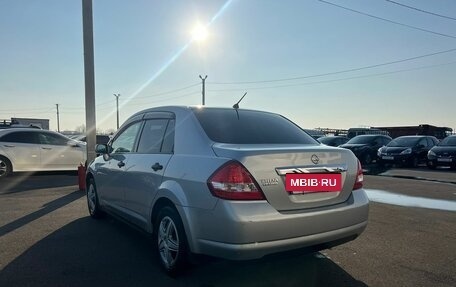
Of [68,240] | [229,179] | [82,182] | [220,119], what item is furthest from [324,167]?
[82,182]

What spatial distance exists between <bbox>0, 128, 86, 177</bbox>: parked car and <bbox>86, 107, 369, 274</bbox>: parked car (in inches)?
343

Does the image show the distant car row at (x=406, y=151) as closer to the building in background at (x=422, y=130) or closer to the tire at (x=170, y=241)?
the tire at (x=170, y=241)

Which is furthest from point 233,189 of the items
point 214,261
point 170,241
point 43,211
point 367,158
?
point 367,158

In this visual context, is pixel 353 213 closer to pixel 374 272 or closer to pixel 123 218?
pixel 374 272

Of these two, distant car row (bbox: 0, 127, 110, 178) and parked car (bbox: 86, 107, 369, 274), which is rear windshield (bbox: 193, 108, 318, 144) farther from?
distant car row (bbox: 0, 127, 110, 178)

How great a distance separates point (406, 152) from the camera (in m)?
17.6

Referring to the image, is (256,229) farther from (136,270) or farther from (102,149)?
(102,149)

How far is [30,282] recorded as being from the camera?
378cm

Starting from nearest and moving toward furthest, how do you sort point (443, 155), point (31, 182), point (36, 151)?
point (31, 182), point (36, 151), point (443, 155)

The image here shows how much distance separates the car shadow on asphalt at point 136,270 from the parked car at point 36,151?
26.3 feet

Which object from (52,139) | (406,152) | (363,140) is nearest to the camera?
(52,139)

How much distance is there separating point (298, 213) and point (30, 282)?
255cm

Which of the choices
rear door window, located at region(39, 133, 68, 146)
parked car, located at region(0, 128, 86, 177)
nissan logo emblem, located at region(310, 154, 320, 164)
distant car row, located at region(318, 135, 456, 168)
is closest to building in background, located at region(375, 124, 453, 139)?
distant car row, located at region(318, 135, 456, 168)

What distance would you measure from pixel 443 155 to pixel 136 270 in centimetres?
1547
